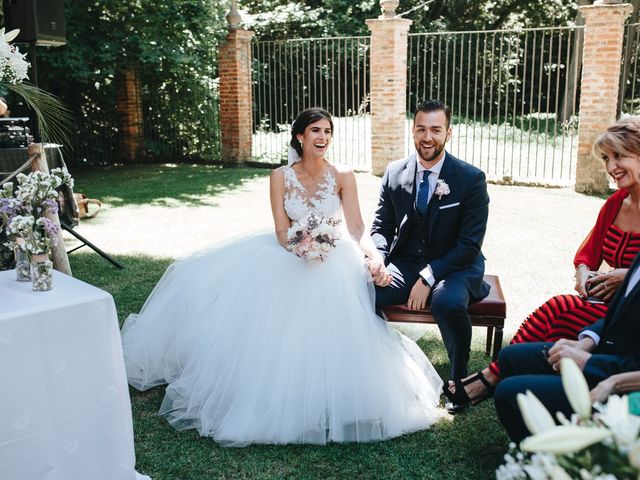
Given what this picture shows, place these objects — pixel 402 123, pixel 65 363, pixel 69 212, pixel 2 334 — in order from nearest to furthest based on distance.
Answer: pixel 2 334, pixel 65 363, pixel 69 212, pixel 402 123

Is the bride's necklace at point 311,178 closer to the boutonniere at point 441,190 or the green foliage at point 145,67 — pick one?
the boutonniere at point 441,190

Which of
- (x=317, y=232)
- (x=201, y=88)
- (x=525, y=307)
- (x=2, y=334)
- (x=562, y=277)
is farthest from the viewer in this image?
(x=201, y=88)

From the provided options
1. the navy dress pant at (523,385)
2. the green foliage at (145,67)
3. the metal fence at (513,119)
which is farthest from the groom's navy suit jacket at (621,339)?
the green foliage at (145,67)

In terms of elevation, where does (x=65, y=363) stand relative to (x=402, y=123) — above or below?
below

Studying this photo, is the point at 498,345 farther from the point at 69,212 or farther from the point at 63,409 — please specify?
the point at 69,212

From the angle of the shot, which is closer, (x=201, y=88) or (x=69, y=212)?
(x=69, y=212)

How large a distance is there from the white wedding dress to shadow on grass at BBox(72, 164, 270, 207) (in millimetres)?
6519

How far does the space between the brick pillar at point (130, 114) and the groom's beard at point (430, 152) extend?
12.9 meters

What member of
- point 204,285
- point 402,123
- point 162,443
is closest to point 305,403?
point 162,443

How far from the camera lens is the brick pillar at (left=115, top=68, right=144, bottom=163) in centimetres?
1584

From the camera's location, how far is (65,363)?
7.92 ft

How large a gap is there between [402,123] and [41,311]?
10.4 metres

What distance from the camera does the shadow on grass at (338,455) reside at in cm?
298

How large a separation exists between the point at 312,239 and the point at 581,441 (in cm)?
274
